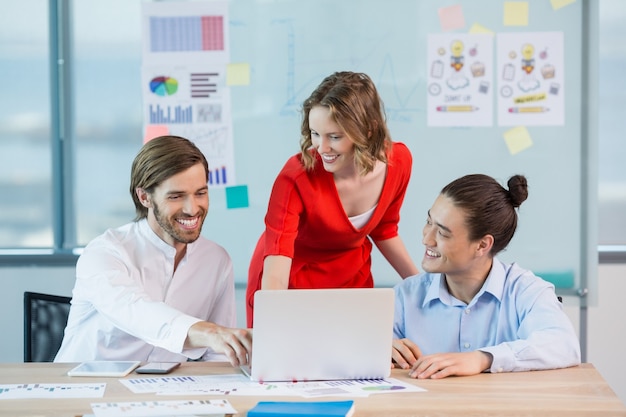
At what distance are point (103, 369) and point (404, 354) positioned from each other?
70 centimetres

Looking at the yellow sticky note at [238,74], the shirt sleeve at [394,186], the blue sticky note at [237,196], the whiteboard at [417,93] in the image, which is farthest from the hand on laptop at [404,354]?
the yellow sticky note at [238,74]

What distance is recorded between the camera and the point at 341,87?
237cm

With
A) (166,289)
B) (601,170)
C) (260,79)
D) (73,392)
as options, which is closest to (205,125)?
(260,79)

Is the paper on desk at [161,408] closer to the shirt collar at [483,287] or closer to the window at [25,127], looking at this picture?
the shirt collar at [483,287]

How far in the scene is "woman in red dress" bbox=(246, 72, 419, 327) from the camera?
2.37m

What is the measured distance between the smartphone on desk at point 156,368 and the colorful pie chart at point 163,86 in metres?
1.78

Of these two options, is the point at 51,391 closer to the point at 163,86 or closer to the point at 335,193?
the point at 335,193

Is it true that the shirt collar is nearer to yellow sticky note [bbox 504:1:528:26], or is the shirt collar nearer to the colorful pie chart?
yellow sticky note [bbox 504:1:528:26]

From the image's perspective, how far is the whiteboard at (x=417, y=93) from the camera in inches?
141

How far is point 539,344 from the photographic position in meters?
1.99

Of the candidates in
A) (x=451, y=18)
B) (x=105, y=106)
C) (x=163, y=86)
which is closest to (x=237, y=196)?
(x=163, y=86)

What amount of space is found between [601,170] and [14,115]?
2512mm

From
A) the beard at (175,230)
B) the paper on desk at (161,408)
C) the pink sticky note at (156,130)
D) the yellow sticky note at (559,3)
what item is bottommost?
the paper on desk at (161,408)

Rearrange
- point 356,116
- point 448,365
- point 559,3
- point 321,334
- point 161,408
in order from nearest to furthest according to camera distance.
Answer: point 161,408
point 321,334
point 448,365
point 356,116
point 559,3
